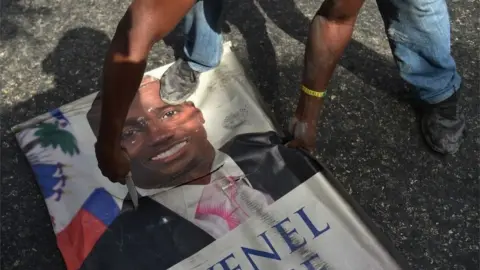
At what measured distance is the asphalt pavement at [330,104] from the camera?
1.29 m

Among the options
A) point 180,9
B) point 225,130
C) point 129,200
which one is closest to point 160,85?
point 225,130

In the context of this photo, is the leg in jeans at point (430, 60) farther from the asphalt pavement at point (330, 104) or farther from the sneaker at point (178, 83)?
the sneaker at point (178, 83)

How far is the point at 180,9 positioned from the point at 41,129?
72cm

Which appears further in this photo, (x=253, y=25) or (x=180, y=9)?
(x=253, y=25)

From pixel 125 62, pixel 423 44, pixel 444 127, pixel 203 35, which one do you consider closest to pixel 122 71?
pixel 125 62

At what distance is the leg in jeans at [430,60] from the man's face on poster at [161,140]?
53cm

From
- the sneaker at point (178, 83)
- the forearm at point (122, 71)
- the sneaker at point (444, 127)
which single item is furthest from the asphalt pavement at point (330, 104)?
the forearm at point (122, 71)

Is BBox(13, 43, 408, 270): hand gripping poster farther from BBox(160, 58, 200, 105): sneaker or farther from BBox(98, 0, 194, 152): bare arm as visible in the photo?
BBox(98, 0, 194, 152): bare arm

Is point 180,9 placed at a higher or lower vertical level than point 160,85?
higher

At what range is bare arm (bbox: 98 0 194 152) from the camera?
86 cm

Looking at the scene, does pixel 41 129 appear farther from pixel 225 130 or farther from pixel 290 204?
pixel 290 204

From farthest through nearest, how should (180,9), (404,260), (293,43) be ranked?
(293,43) → (404,260) → (180,9)

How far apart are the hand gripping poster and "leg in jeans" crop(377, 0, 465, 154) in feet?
1.15

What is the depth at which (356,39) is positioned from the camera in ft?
5.53
